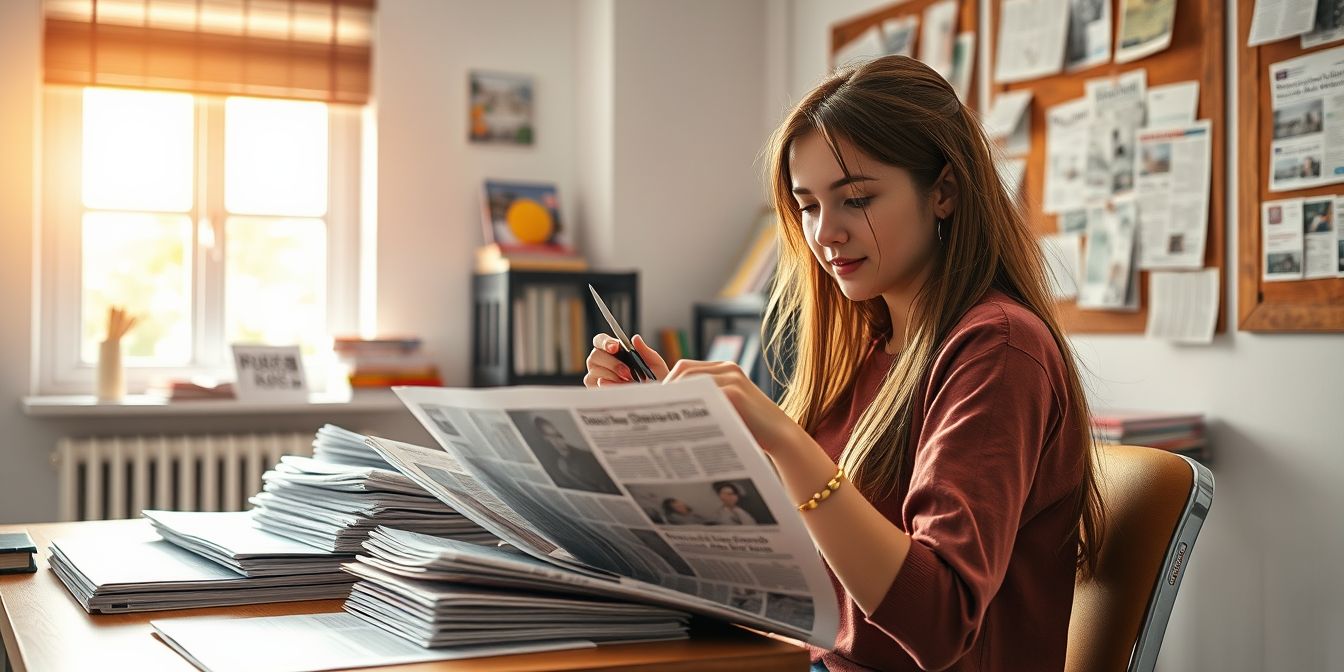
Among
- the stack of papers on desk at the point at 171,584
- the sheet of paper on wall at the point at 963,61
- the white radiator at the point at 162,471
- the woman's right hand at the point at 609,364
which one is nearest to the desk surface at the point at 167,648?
the stack of papers on desk at the point at 171,584

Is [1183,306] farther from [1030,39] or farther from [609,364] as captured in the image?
[609,364]

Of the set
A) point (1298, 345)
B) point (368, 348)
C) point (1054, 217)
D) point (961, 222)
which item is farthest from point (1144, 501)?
point (368, 348)

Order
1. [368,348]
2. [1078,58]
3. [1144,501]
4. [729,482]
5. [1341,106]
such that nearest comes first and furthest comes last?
[729,482]
[1144,501]
[1341,106]
[1078,58]
[368,348]

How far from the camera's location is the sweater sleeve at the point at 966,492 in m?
0.89

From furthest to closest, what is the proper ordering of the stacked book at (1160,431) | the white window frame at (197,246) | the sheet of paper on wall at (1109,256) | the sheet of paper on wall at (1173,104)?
the white window frame at (197,246), the sheet of paper on wall at (1109,256), the sheet of paper on wall at (1173,104), the stacked book at (1160,431)

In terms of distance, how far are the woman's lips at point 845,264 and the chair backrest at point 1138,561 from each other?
0.32 metres

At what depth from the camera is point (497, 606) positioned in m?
0.81

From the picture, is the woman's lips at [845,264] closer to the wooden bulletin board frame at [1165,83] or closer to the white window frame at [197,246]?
the wooden bulletin board frame at [1165,83]

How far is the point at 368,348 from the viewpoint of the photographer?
327cm

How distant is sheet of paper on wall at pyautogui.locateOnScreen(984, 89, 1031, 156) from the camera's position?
2.71m

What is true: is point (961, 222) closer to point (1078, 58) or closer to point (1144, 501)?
point (1144, 501)

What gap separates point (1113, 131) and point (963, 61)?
21.0 inches

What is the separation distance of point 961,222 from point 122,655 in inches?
32.4

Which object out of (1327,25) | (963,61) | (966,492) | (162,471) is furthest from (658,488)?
(162,471)
